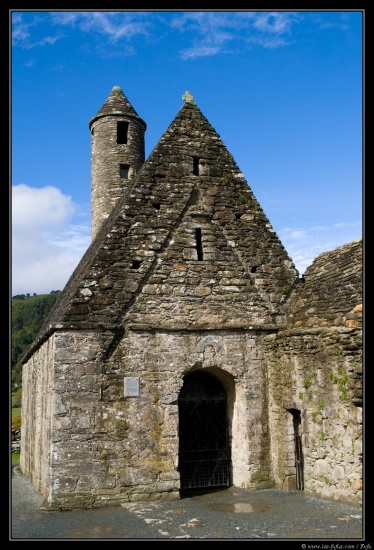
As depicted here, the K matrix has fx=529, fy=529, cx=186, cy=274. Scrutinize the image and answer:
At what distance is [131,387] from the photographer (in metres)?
10.1

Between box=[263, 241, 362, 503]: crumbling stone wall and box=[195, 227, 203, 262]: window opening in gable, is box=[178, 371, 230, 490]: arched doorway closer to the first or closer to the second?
box=[263, 241, 362, 503]: crumbling stone wall

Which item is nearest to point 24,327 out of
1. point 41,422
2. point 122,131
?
point 122,131

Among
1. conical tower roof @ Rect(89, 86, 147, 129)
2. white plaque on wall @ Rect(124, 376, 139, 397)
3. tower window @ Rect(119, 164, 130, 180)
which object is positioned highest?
conical tower roof @ Rect(89, 86, 147, 129)

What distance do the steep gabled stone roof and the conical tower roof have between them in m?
6.99

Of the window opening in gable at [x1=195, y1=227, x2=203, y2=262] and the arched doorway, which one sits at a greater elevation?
the window opening in gable at [x1=195, y1=227, x2=203, y2=262]

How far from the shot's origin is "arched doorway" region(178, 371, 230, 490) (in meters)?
10.9

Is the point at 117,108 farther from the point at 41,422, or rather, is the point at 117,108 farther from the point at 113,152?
the point at 41,422

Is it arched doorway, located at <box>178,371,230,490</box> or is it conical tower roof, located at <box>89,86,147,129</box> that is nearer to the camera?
arched doorway, located at <box>178,371,230,490</box>

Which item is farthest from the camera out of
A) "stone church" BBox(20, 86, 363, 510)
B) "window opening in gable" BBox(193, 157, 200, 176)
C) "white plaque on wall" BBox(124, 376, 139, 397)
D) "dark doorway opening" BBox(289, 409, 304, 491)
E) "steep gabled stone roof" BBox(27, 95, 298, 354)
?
"window opening in gable" BBox(193, 157, 200, 176)

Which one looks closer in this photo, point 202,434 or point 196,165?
point 202,434

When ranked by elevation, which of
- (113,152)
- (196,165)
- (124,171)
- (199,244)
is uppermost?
(113,152)

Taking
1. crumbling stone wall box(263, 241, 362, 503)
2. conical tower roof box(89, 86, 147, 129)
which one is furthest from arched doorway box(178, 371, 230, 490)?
conical tower roof box(89, 86, 147, 129)

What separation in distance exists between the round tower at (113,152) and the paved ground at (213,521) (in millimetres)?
10815

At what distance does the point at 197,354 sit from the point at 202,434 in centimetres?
181
